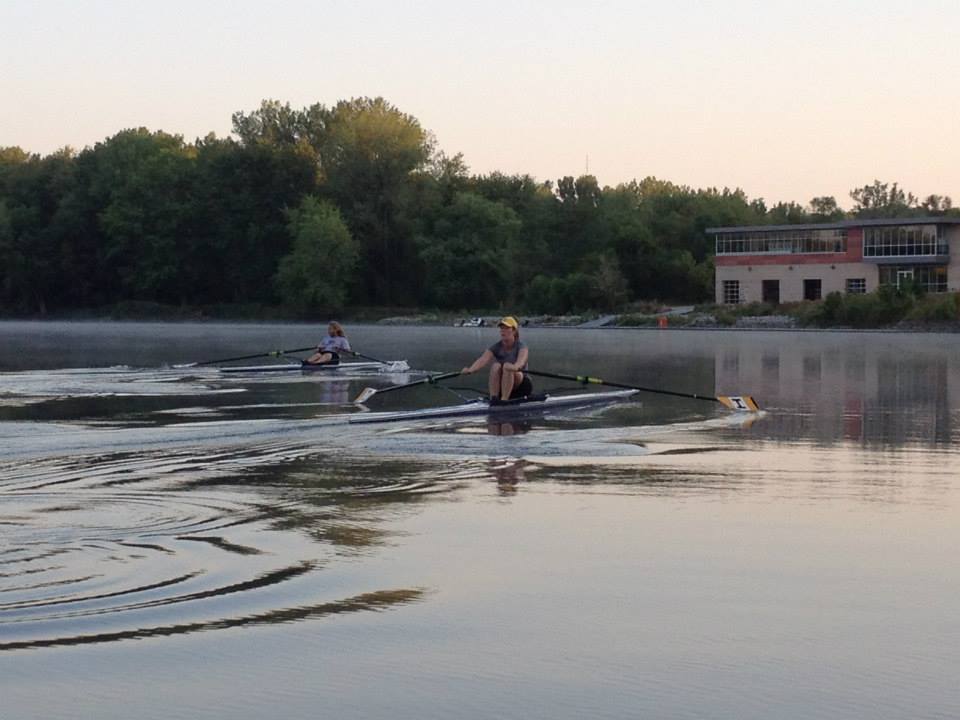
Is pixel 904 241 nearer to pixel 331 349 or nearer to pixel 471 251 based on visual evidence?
pixel 471 251

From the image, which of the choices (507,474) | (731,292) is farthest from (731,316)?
(507,474)

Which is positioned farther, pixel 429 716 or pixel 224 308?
pixel 224 308

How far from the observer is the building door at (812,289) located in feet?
314

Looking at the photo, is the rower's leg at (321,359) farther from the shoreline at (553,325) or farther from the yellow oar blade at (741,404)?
the shoreline at (553,325)

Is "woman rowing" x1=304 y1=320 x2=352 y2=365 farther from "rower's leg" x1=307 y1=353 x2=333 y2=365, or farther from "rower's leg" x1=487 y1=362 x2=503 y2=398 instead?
"rower's leg" x1=487 y1=362 x2=503 y2=398

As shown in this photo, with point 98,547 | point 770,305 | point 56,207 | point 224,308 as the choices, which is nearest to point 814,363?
point 98,547

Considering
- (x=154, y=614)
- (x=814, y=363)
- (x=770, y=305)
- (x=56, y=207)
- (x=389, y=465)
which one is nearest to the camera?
(x=154, y=614)

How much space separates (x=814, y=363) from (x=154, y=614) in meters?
35.2

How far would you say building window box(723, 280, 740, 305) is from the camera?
9806 centimetres

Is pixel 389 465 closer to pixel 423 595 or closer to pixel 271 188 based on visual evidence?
pixel 423 595

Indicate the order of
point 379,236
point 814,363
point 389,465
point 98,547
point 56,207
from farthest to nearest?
point 56,207, point 379,236, point 814,363, point 389,465, point 98,547

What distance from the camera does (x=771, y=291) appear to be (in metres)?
97.7

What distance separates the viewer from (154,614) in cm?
793

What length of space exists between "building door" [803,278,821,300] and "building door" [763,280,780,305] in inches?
79.0
